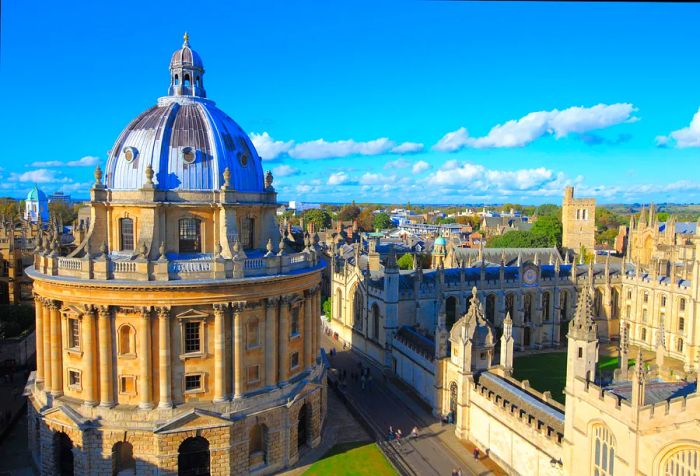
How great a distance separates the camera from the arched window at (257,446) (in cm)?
3209

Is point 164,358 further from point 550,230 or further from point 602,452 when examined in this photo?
point 550,230

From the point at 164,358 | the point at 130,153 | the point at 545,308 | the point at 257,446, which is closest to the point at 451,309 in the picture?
the point at 545,308

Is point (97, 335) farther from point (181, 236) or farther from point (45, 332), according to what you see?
point (181, 236)

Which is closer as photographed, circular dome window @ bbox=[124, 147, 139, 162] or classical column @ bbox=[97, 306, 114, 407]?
classical column @ bbox=[97, 306, 114, 407]

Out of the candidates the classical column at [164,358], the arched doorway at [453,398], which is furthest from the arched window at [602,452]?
the classical column at [164,358]

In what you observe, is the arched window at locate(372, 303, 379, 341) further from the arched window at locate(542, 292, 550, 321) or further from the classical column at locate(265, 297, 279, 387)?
the classical column at locate(265, 297, 279, 387)

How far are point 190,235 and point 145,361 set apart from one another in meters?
7.60

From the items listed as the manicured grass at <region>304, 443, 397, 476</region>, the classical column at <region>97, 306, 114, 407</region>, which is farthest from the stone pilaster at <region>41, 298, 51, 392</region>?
the manicured grass at <region>304, 443, 397, 476</region>

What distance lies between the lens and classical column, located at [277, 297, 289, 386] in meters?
33.0

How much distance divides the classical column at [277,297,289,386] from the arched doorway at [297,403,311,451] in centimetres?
309

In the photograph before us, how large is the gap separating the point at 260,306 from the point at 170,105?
13.9m

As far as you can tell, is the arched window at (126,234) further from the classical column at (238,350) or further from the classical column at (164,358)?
the classical column at (238,350)

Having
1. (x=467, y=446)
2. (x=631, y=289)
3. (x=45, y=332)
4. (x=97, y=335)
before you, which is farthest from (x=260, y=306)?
(x=631, y=289)

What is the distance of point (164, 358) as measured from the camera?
29562 mm
